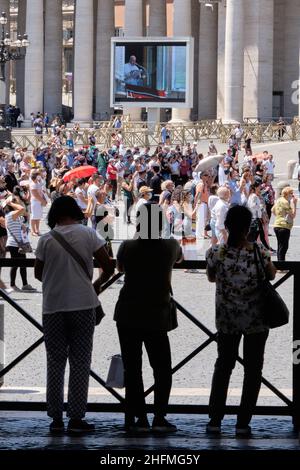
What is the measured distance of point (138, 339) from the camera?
27.1 feet

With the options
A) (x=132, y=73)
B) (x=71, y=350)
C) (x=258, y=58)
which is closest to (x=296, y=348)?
(x=71, y=350)

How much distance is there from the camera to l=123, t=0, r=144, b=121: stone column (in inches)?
3063

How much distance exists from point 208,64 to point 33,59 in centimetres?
1036

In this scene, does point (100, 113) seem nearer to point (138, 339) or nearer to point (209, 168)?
point (209, 168)

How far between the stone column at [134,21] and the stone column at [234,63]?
23.6 feet

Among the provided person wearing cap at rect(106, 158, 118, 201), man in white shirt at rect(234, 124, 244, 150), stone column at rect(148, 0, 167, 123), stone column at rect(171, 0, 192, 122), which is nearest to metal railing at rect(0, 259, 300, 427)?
person wearing cap at rect(106, 158, 118, 201)

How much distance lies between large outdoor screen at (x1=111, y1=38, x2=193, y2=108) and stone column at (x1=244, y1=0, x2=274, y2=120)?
24.5 meters

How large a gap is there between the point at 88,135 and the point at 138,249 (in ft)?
184

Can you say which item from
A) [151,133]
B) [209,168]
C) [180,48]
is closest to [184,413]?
[209,168]

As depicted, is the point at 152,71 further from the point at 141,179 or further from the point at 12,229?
the point at 12,229

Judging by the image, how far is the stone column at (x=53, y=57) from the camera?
8450cm

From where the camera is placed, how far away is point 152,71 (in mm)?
49875

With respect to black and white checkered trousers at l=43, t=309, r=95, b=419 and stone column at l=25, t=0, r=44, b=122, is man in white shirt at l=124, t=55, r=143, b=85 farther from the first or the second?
black and white checkered trousers at l=43, t=309, r=95, b=419

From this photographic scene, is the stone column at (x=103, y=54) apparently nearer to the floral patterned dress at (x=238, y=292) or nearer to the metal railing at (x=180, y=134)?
the metal railing at (x=180, y=134)
